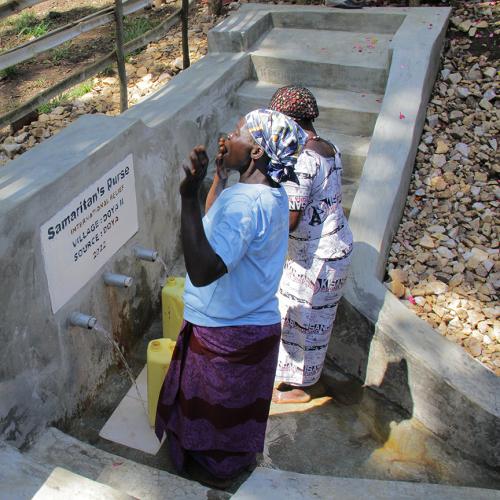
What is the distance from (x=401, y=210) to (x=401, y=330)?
57.3 inches

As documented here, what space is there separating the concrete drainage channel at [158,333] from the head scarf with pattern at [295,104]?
3.18ft

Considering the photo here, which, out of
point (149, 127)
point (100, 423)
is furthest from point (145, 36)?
point (100, 423)

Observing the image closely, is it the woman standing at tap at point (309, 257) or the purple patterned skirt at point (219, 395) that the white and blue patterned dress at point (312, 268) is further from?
the purple patterned skirt at point (219, 395)

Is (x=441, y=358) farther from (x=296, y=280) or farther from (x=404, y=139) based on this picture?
(x=404, y=139)

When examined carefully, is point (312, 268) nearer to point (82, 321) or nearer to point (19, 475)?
point (82, 321)

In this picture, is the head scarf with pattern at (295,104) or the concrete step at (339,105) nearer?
the head scarf with pattern at (295,104)

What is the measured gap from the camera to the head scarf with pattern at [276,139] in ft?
7.21

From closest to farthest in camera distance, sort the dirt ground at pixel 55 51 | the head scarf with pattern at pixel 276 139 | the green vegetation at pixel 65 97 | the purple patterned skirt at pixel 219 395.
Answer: the head scarf with pattern at pixel 276 139 < the purple patterned skirt at pixel 219 395 < the green vegetation at pixel 65 97 < the dirt ground at pixel 55 51

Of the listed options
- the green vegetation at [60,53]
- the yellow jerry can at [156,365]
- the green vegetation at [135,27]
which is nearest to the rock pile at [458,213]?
the yellow jerry can at [156,365]

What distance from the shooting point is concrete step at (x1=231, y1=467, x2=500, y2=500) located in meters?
1.98

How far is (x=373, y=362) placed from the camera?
336 cm

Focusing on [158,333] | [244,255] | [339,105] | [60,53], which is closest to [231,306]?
[244,255]

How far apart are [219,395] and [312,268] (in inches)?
33.6

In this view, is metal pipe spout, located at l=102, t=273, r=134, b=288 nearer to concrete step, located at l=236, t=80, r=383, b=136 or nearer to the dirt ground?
concrete step, located at l=236, t=80, r=383, b=136
